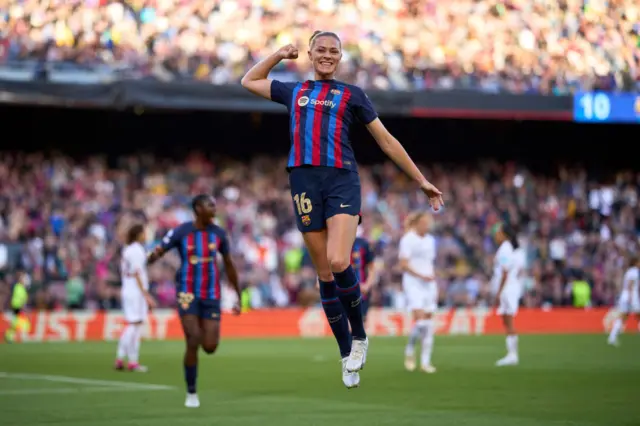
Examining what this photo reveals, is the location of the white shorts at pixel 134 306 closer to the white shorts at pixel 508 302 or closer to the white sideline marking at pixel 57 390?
the white sideline marking at pixel 57 390

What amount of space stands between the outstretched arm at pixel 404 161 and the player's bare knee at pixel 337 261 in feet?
2.52

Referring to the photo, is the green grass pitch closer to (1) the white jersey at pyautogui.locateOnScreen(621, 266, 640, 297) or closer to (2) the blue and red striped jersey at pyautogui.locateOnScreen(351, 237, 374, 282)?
→ (2) the blue and red striped jersey at pyautogui.locateOnScreen(351, 237, 374, 282)

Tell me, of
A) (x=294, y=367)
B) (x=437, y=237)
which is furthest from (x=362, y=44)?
(x=294, y=367)

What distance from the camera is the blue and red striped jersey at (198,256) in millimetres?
12945

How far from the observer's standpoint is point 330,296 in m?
8.81

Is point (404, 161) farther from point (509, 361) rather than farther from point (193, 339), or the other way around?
point (509, 361)

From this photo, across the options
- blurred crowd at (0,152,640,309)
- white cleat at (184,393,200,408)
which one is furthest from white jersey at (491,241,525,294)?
blurred crowd at (0,152,640,309)

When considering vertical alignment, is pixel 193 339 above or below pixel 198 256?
below

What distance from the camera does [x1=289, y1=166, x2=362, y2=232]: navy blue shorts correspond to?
27.4 feet

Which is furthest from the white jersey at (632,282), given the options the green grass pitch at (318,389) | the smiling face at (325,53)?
the smiling face at (325,53)

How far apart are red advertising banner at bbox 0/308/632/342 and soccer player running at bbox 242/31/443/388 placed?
58.3 feet

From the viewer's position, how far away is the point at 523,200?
33.1 metres

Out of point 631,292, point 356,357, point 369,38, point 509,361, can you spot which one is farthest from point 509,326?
point 369,38

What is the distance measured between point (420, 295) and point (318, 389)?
3.62m
